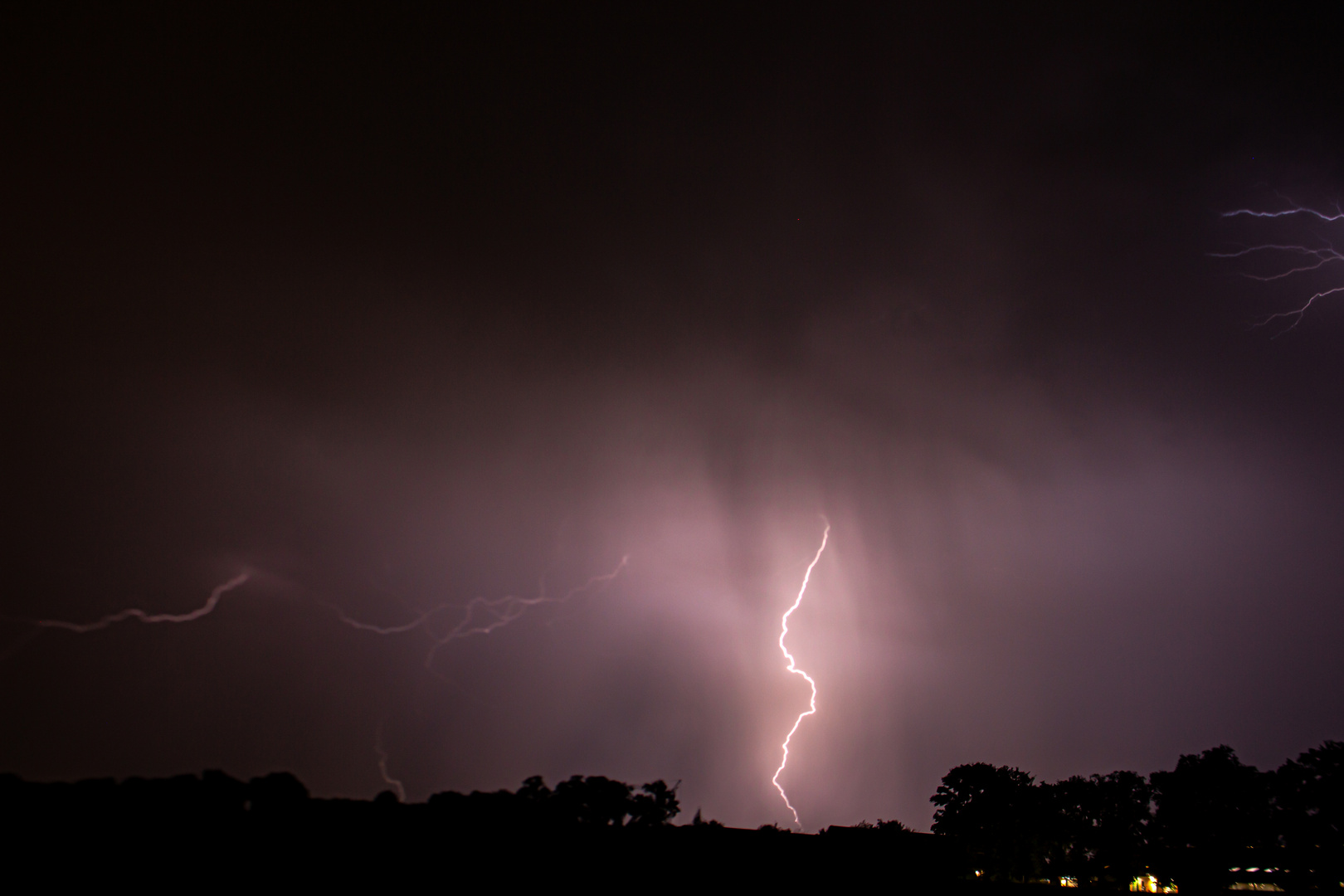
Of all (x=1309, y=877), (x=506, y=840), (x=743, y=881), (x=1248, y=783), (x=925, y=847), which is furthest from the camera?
(x=1248, y=783)

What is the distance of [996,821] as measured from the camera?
4331 centimetres

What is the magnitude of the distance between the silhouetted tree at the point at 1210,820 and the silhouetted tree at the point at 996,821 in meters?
6.83

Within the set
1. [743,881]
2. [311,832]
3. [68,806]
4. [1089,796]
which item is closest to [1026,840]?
[1089,796]

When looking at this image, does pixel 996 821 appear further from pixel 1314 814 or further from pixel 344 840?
pixel 344 840

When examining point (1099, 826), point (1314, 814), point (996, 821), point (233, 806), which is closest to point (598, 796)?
point (233, 806)

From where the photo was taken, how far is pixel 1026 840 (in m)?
42.6

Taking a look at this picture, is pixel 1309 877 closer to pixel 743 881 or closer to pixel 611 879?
pixel 743 881

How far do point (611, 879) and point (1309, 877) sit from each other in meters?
40.5

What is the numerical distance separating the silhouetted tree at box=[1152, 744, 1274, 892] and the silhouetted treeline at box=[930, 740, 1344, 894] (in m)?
0.05

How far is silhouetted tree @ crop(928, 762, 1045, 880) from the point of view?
1678 inches

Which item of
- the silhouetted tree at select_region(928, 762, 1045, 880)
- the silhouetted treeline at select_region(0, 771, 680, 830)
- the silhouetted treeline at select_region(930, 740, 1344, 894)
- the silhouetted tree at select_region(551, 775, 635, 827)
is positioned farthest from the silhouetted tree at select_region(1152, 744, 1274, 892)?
Result: the silhouetted treeline at select_region(0, 771, 680, 830)

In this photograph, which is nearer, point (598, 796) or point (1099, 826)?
point (598, 796)

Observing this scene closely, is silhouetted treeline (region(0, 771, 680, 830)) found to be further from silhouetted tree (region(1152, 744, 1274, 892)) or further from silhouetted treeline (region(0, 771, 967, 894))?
silhouetted tree (region(1152, 744, 1274, 892))

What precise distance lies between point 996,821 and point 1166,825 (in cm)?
945
